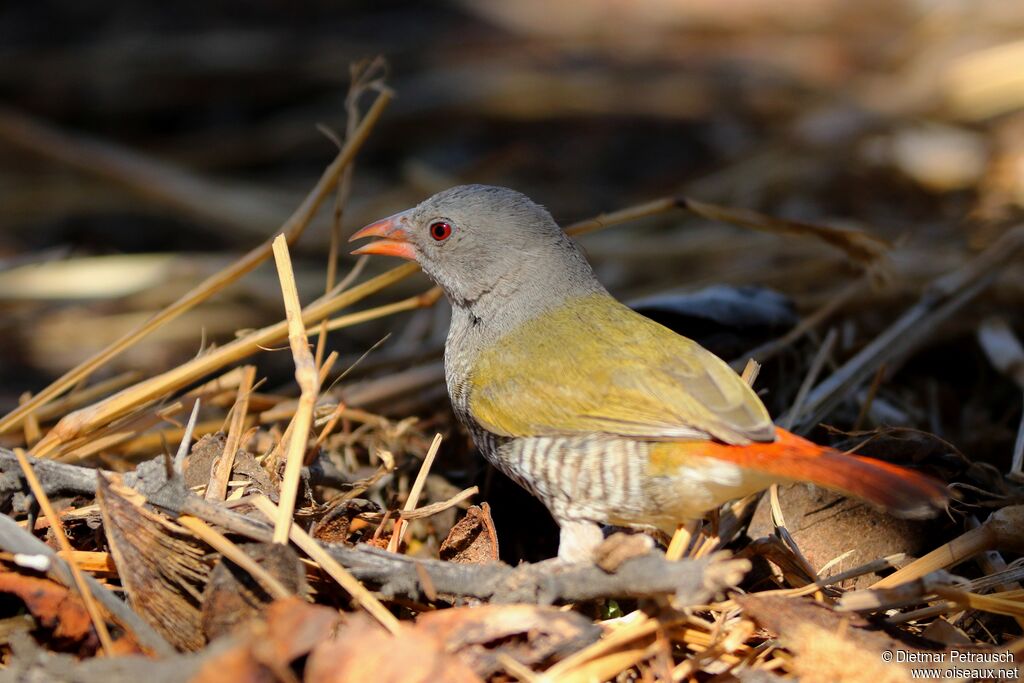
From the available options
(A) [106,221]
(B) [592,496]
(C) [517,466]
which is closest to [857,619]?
(B) [592,496]

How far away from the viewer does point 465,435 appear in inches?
126

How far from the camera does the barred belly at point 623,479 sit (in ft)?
7.28

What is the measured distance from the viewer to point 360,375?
3436mm

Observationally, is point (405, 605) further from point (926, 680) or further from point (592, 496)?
point (926, 680)

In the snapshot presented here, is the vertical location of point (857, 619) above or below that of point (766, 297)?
below

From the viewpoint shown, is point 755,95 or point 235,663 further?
point 755,95

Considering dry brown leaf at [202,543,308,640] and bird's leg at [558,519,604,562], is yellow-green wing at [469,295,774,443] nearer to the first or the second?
bird's leg at [558,519,604,562]

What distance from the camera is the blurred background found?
3604mm

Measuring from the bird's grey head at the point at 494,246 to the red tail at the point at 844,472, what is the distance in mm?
768

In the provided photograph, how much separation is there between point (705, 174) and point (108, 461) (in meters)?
3.33

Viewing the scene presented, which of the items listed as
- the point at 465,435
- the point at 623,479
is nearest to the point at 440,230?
the point at 465,435

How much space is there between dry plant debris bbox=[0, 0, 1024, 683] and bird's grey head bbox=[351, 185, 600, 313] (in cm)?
22

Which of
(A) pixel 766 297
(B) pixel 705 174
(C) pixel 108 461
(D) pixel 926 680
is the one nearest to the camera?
(D) pixel 926 680

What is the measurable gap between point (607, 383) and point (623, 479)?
0.78 ft
